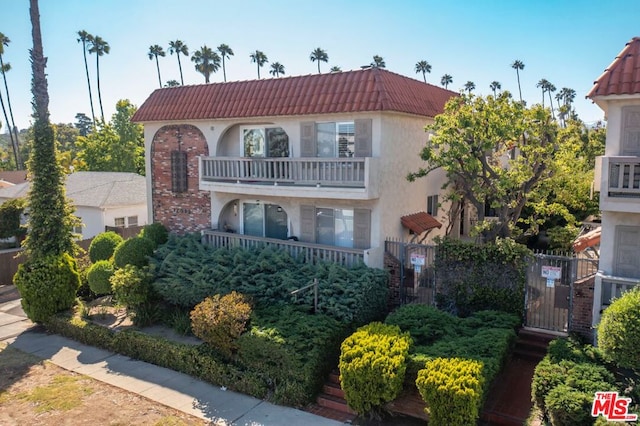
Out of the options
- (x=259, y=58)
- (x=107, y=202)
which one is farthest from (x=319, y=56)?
(x=107, y=202)

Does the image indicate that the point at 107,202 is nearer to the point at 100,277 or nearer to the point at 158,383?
the point at 100,277

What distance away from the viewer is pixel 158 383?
1220 centimetres

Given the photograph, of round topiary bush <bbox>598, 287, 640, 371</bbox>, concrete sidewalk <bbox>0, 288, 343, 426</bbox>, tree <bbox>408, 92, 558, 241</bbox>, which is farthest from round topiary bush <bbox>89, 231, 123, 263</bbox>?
round topiary bush <bbox>598, 287, 640, 371</bbox>

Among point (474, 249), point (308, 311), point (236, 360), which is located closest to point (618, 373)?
point (474, 249)

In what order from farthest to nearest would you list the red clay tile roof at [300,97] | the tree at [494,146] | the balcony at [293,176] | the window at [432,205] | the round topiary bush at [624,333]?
the window at [432,205], the red clay tile roof at [300,97], the balcony at [293,176], the tree at [494,146], the round topiary bush at [624,333]

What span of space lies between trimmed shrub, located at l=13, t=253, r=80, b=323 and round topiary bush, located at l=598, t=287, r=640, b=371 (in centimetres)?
1578

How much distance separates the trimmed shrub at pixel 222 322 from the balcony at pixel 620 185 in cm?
892

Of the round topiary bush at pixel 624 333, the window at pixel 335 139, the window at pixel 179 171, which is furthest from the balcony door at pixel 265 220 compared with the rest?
the round topiary bush at pixel 624 333

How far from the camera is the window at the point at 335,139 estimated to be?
15.5m

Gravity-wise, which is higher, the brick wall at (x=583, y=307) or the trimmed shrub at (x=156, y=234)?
the trimmed shrub at (x=156, y=234)

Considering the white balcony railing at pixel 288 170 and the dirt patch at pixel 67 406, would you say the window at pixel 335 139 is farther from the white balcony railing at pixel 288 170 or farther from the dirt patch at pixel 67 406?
the dirt patch at pixel 67 406

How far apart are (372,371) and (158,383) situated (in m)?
5.84

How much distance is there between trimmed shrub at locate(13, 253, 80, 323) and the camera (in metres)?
16.0

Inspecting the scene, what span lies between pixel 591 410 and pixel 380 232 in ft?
26.6
